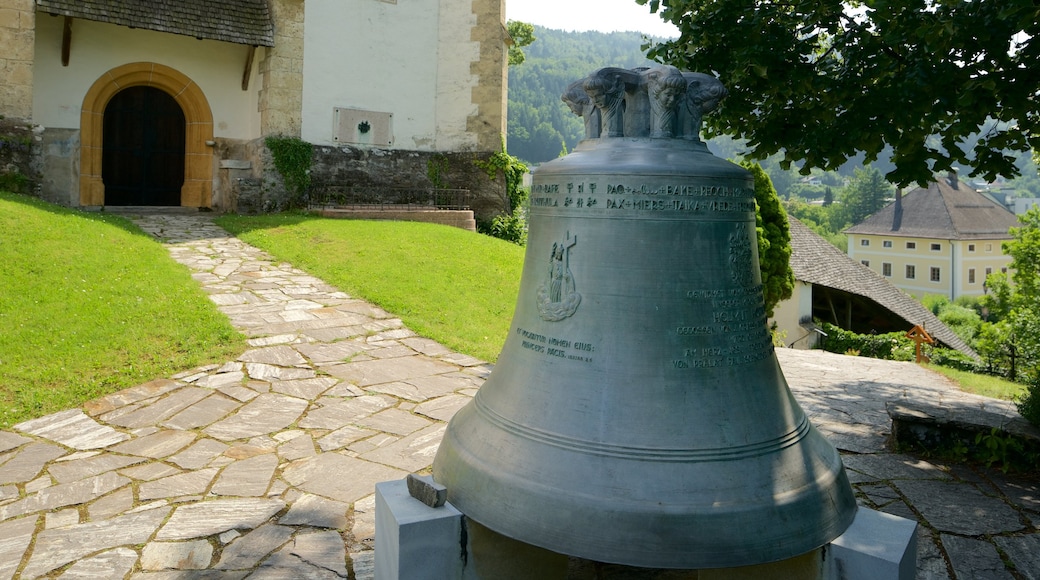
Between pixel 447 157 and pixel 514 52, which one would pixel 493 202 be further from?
pixel 514 52

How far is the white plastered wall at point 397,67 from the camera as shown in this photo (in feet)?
47.3

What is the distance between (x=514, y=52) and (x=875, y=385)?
15.7 metres

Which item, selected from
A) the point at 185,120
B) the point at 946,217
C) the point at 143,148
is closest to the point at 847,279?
the point at 185,120

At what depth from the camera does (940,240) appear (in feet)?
169

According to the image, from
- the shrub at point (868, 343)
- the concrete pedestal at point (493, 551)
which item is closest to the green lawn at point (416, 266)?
the concrete pedestal at point (493, 551)

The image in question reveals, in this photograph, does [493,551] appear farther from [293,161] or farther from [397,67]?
[397,67]

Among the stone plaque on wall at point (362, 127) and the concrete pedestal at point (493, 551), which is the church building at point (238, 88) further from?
the concrete pedestal at point (493, 551)

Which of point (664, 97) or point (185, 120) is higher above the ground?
point (185, 120)

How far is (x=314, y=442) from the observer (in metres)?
4.90

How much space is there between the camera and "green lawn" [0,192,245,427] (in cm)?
560

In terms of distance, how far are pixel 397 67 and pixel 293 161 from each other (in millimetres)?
2810

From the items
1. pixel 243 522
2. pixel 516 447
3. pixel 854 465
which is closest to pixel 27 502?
pixel 243 522

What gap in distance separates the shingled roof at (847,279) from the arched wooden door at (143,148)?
15.9 meters

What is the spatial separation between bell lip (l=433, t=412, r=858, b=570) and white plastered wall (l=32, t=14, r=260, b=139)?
44.4 feet
